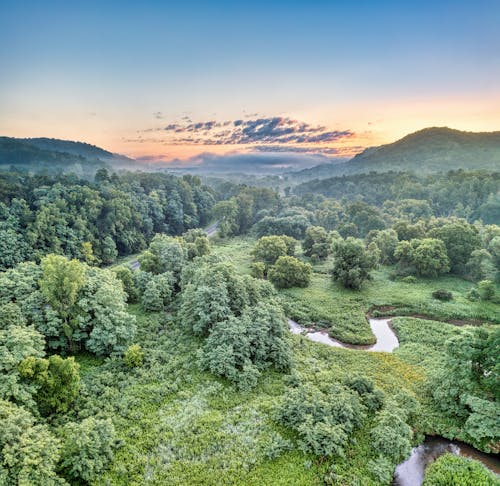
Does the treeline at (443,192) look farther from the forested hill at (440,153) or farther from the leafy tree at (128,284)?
the leafy tree at (128,284)

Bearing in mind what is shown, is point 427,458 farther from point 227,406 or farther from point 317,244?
point 317,244

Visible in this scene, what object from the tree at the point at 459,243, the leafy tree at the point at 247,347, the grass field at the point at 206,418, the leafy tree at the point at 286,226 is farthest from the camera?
the leafy tree at the point at 286,226

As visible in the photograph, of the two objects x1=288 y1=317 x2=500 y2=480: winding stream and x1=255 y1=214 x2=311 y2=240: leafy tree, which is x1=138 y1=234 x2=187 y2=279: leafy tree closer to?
x1=288 y1=317 x2=500 y2=480: winding stream

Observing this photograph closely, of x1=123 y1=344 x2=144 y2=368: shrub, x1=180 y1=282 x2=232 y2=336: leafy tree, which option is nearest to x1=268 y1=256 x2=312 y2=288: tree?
x1=180 y1=282 x2=232 y2=336: leafy tree

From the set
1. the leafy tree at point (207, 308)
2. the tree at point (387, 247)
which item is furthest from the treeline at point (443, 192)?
the leafy tree at point (207, 308)

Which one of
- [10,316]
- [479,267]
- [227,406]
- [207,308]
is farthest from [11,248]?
[479,267]

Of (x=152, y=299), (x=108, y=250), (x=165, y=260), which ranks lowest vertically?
(x=152, y=299)
